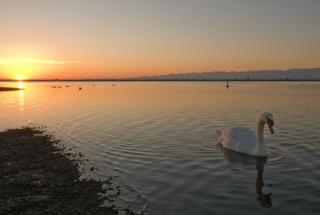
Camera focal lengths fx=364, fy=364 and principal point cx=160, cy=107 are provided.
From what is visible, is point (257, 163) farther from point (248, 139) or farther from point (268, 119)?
point (248, 139)

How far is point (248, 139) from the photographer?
1800cm

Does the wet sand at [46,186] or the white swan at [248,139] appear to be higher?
the white swan at [248,139]

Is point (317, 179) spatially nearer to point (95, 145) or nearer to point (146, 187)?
point (146, 187)

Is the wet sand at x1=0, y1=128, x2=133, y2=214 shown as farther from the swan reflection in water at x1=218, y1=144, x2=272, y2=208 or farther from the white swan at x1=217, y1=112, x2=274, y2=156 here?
the white swan at x1=217, y1=112, x2=274, y2=156

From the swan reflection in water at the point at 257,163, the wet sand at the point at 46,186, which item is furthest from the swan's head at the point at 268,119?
the wet sand at the point at 46,186

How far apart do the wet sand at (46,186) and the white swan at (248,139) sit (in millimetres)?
7344

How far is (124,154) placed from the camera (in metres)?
17.6

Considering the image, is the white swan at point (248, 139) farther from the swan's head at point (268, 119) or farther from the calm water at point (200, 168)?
the calm water at point (200, 168)

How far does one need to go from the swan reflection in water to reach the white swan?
0.85 ft

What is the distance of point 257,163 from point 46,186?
869cm

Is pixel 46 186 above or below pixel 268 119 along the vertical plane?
below

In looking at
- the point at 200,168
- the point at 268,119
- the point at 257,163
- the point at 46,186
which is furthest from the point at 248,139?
the point at 46,186

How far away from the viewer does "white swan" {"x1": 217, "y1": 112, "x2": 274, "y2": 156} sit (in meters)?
16.6

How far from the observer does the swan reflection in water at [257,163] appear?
1127cm
